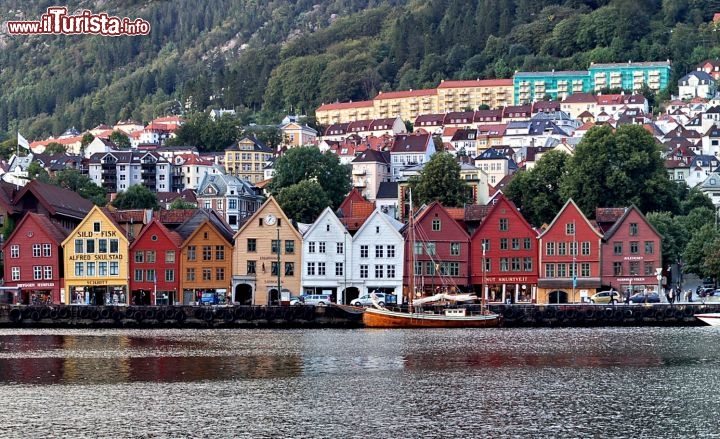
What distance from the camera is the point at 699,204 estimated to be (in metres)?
154

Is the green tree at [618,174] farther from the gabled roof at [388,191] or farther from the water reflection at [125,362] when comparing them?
the water reflection at [125,362]

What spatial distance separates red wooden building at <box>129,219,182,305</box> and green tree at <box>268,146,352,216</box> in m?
55.5

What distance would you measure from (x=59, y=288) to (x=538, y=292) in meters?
34.2

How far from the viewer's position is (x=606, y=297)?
106m

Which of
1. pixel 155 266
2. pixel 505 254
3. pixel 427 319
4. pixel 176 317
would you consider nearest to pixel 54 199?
pixel 155 266

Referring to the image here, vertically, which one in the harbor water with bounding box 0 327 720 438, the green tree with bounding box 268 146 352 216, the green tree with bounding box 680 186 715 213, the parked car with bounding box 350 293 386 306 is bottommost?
the harbor water with bounding box 0 327 720 438

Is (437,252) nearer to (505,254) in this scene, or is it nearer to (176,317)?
(505,254)

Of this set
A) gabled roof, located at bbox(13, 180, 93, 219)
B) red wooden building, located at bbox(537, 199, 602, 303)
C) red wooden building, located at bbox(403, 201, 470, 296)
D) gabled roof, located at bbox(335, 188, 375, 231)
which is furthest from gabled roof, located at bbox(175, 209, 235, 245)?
red wooden building, located at bbox(537, 199, 602, 303)

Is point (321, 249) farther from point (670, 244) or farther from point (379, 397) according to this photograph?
point (379, 397)

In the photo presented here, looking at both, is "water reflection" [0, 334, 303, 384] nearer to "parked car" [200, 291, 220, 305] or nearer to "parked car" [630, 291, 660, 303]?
"parked car" [200, 291, 220, 305]

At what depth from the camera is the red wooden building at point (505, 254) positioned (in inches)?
4370

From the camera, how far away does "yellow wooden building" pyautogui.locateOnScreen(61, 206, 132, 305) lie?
11275 cm

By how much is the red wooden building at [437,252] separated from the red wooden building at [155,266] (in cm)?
1643

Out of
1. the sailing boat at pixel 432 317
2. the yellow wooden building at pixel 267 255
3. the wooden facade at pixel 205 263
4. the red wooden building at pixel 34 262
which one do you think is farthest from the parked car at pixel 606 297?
the red wooden building at pixel 34 262
